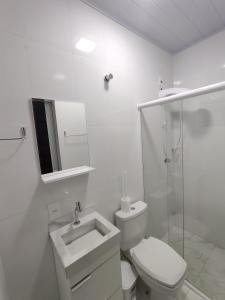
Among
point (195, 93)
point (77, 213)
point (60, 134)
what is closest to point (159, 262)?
point (77, 213)

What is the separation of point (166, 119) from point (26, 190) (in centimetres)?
168

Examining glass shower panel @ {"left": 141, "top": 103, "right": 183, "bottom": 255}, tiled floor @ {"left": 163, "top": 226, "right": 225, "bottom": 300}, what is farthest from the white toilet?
tiled floor @ {"left": 163, "top": 226, "right": 225, "bottom": 300}

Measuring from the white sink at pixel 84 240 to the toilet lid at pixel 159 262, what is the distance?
43cm

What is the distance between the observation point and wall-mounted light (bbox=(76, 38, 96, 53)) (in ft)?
4.01

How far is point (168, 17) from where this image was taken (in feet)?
4.80

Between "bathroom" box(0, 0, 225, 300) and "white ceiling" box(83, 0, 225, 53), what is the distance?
1cm

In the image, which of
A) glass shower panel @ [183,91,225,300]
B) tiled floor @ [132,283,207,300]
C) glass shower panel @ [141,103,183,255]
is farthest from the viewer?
glass shower panel @ [141,103,183,255]

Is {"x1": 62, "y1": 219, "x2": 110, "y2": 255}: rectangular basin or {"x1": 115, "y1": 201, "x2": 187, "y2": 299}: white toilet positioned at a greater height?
{"x1": 62, "y1": 219, "x2": 110, "y2": 255}: rectangular basin

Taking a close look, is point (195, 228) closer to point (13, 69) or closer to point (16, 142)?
point (16, 142)

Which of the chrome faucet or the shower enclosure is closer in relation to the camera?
the chrome faucet

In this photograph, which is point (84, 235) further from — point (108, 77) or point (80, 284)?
point (108, 77)

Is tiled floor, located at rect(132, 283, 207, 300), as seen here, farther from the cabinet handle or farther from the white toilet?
the cabinet handle

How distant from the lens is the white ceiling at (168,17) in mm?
1293

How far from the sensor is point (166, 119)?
193 centimetres
